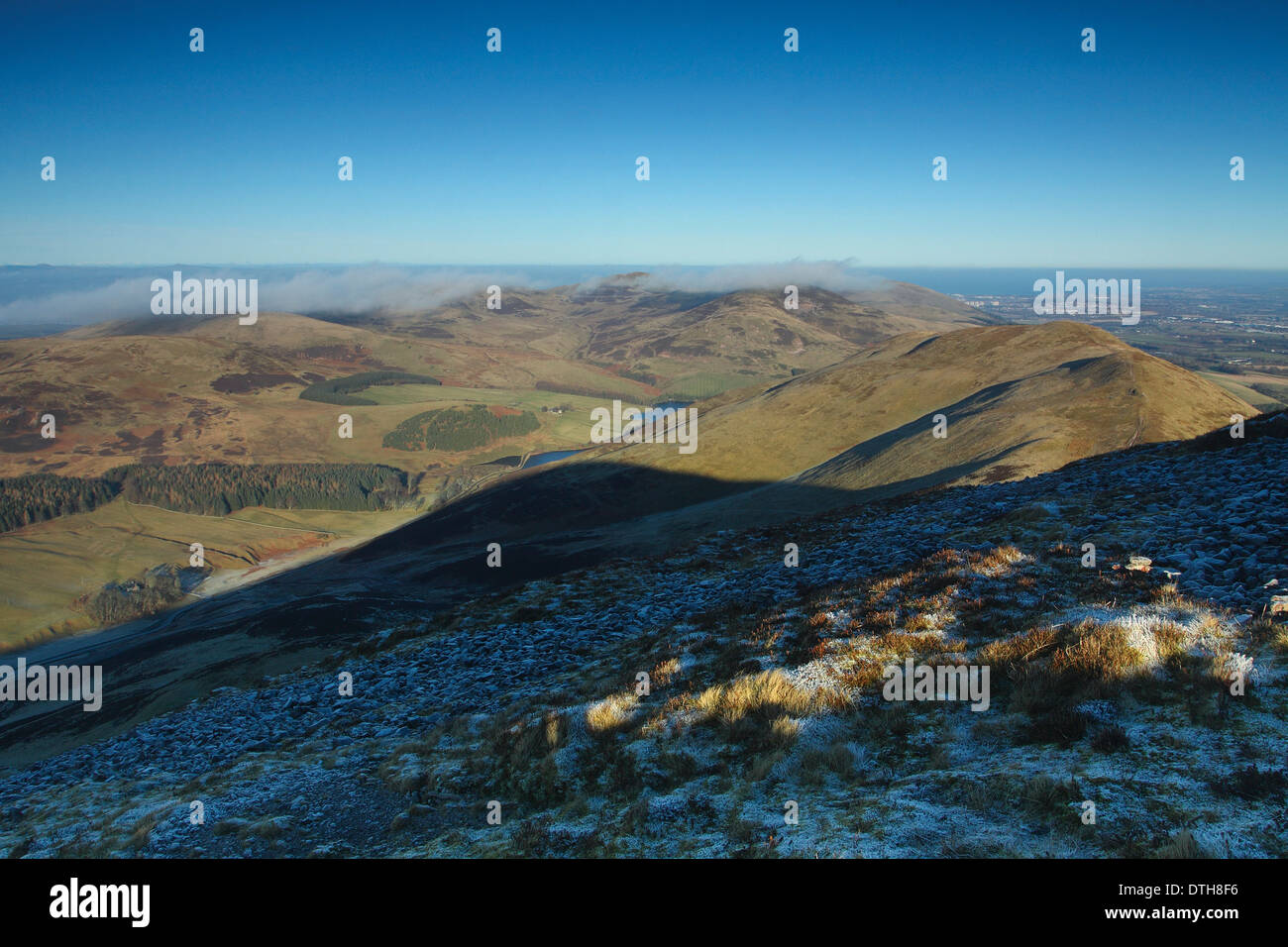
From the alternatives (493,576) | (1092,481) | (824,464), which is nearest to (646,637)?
(1092,481)

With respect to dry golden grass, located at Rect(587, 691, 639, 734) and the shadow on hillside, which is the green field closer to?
the shadow on hillside

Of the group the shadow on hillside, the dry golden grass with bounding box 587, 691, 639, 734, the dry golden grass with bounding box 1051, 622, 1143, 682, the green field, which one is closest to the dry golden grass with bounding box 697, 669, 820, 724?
the dry golden grass with bounding box 587, 691, 639, 734

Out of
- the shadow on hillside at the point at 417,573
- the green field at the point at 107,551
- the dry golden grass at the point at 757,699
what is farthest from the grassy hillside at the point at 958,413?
the green field at the point at 107,551

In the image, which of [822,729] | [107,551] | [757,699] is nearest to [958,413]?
[757,699]

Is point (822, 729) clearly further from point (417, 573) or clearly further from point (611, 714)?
point (417, 573)

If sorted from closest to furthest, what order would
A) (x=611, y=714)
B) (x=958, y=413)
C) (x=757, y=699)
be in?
1. (x=757, y=699)
2. (x=611, y=714)
3. (x=958, y=413)

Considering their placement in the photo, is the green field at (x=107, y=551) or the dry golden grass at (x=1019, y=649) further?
the green field at (x=107, y=551)

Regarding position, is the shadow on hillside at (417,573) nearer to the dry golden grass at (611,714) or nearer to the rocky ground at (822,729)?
the rocky ground at (822,729)
